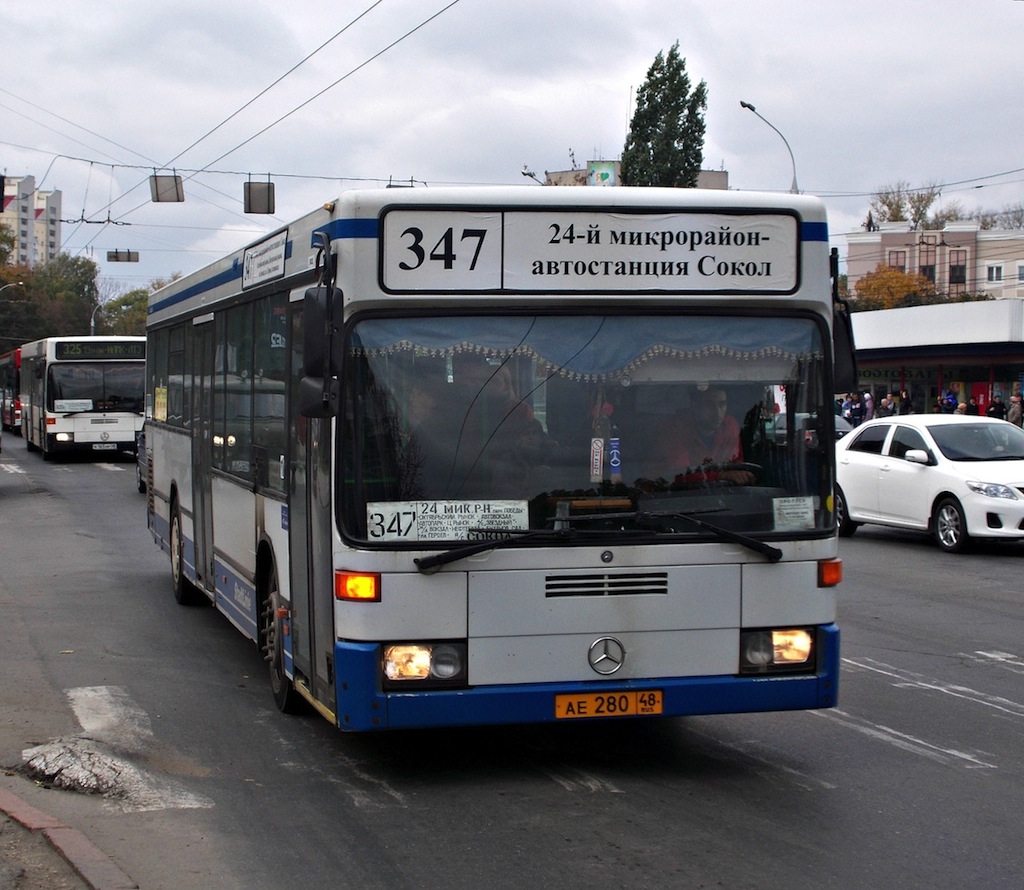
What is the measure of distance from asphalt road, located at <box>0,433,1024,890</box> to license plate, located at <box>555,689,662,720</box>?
384mm

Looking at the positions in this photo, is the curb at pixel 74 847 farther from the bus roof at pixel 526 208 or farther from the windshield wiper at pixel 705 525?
the bus roof at pixel 526 208

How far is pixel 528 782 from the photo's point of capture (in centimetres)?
662

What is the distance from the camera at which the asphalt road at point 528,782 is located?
5.41m

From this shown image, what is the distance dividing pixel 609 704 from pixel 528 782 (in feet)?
2.03

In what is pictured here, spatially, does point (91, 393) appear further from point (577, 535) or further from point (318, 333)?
point (577, 535)

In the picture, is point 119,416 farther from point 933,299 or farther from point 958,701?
point 933,299

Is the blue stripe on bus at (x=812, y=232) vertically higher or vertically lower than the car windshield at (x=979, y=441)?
higher

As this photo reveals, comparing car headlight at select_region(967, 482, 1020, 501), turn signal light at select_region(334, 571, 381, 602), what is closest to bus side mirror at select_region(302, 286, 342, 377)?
turn signal light at select_region(334, 571, 381, 602)

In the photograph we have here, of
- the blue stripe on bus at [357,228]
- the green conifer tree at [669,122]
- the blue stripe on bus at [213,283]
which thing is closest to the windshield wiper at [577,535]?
the blue stripe on bus at [357,228]

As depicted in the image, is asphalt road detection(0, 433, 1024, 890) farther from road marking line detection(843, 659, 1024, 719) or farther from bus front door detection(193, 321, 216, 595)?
bus front door detection(193, 321, 216, 595)

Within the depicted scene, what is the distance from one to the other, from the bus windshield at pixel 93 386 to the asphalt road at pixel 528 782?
24132 millimetres

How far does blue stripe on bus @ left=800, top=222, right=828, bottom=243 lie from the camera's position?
668cm

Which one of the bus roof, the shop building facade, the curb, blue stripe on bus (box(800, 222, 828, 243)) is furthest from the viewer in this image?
the shop building facade

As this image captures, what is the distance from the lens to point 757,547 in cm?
640
